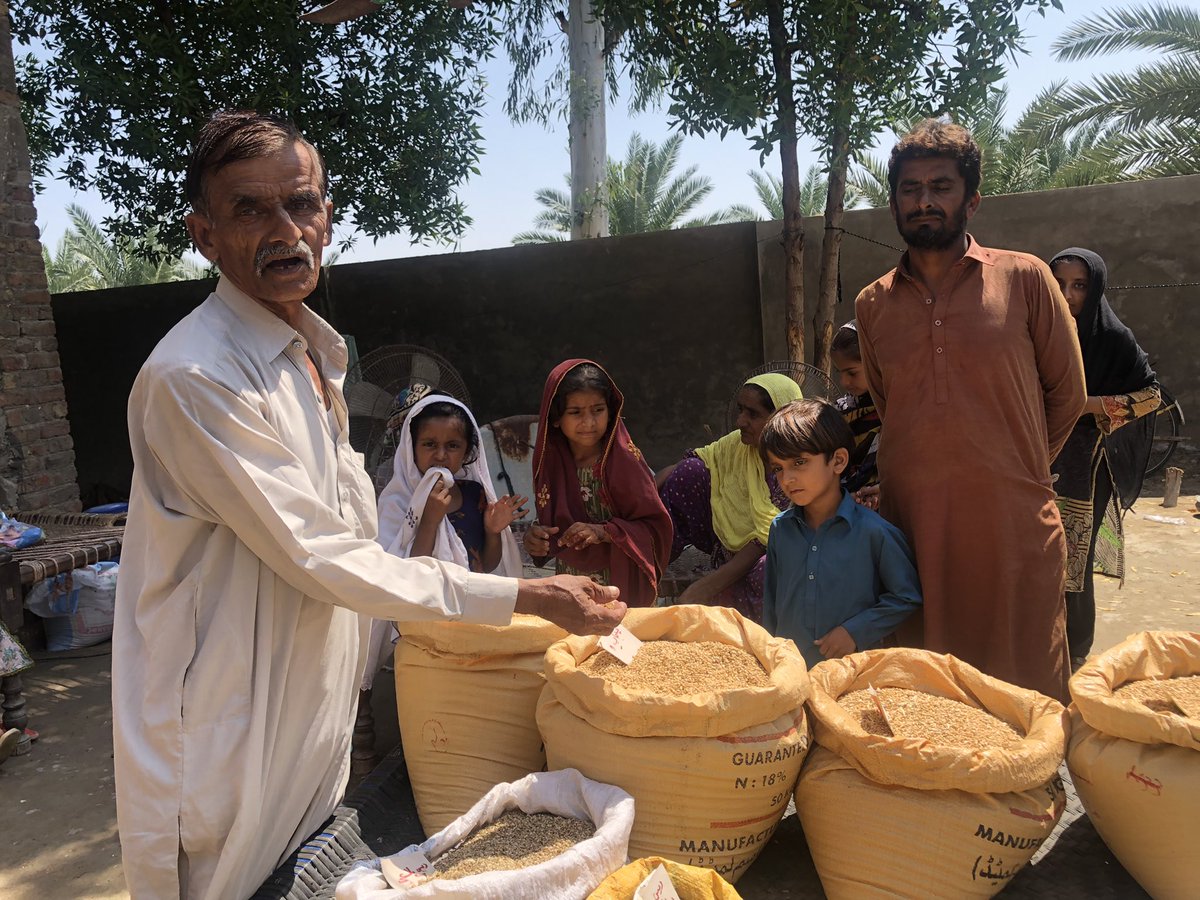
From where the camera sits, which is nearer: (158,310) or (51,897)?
(51,897)

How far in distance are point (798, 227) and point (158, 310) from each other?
585 cm

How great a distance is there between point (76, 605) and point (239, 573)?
3.92m

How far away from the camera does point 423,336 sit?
25.4ft

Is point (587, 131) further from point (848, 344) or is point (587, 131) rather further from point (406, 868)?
point (406, 868)

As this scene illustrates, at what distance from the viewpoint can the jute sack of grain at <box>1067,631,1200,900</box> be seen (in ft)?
6.15

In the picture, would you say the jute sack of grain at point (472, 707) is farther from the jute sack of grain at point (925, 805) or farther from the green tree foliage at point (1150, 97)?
the green tree foliage at point (1150, 97)

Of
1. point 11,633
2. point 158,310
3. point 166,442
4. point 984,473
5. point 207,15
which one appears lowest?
point 11,633

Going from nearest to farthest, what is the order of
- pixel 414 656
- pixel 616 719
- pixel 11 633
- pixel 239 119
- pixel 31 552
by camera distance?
pixel 239 119, pixel 616 719, pixel 414 656, pixel 11 633, pixel 31 552

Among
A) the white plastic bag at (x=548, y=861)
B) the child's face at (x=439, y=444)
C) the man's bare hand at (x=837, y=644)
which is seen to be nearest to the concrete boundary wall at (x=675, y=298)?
the child's face at (x=439, y=444)

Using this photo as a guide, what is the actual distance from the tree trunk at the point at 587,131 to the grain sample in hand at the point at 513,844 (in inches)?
Answer: 548

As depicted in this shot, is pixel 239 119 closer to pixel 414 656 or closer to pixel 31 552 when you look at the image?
pixel 414 656

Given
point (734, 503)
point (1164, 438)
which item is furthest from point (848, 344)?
point (1164, 438)

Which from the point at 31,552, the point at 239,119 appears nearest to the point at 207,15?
the point at 31,552

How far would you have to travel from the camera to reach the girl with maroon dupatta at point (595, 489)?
3.42 meters
